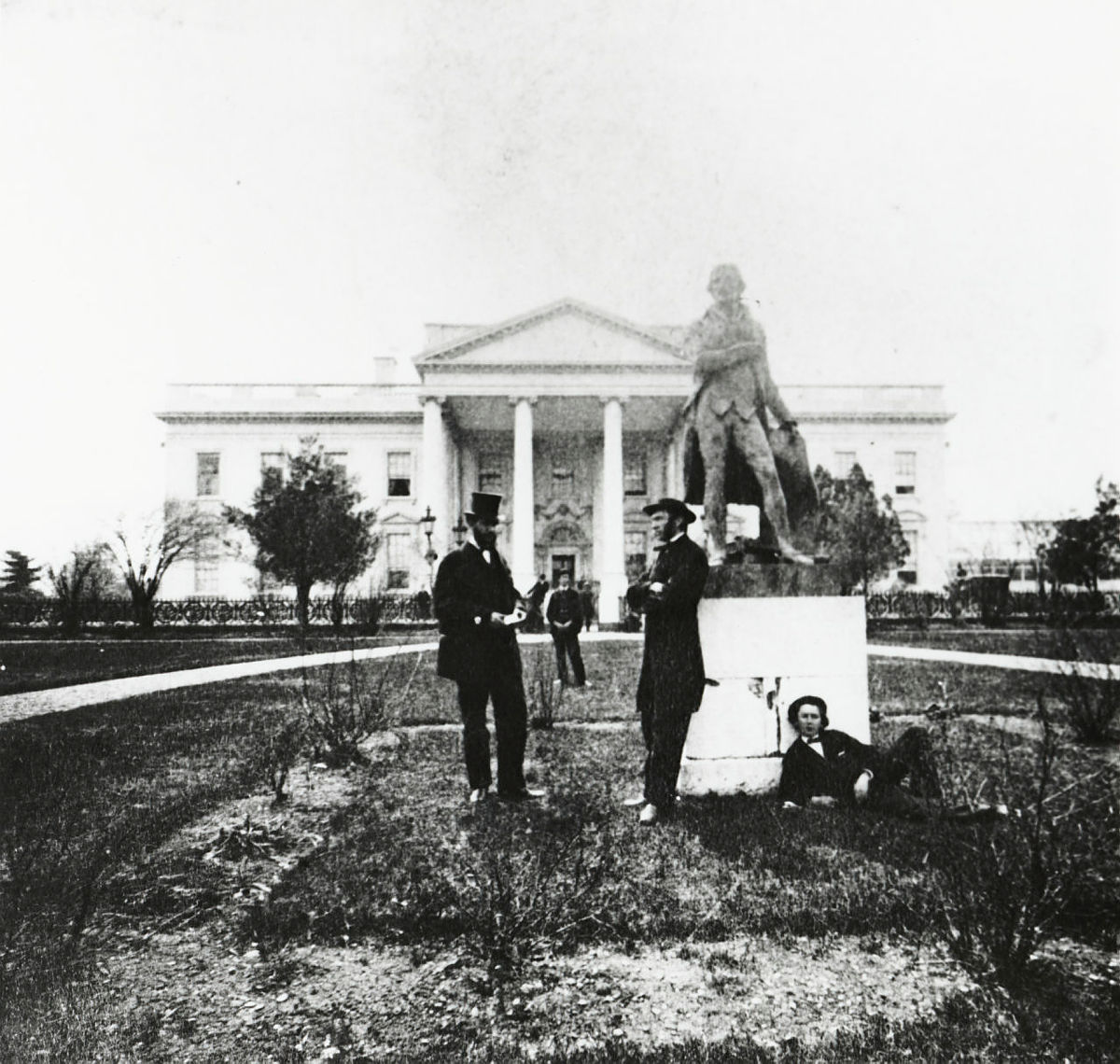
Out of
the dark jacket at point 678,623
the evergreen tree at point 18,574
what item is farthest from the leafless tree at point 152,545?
the dark jacket at point 678,623

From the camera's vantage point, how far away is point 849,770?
4.80m

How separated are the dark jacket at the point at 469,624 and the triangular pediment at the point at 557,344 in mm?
32737

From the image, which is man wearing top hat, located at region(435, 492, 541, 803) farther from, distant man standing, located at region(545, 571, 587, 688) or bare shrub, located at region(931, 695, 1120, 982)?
distant man standing, located at region(545, 571, 587, 688)

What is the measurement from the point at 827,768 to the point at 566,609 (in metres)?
6.31

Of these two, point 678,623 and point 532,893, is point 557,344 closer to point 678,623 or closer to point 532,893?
point 678,623

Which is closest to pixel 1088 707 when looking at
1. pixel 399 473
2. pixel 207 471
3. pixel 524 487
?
pixel 524 487

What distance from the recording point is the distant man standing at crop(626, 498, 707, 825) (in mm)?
4707

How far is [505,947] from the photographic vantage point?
2.98m

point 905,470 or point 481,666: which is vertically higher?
point 905,470

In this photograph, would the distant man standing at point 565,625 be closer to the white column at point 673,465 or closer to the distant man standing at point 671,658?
the distant man standing at point 671,658

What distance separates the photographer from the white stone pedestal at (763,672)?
16.5ft

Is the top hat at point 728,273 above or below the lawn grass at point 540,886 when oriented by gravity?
above

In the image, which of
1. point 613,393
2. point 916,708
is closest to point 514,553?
point 613,393

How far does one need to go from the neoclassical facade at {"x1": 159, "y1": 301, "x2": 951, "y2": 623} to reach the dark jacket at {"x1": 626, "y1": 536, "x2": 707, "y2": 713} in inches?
1303
